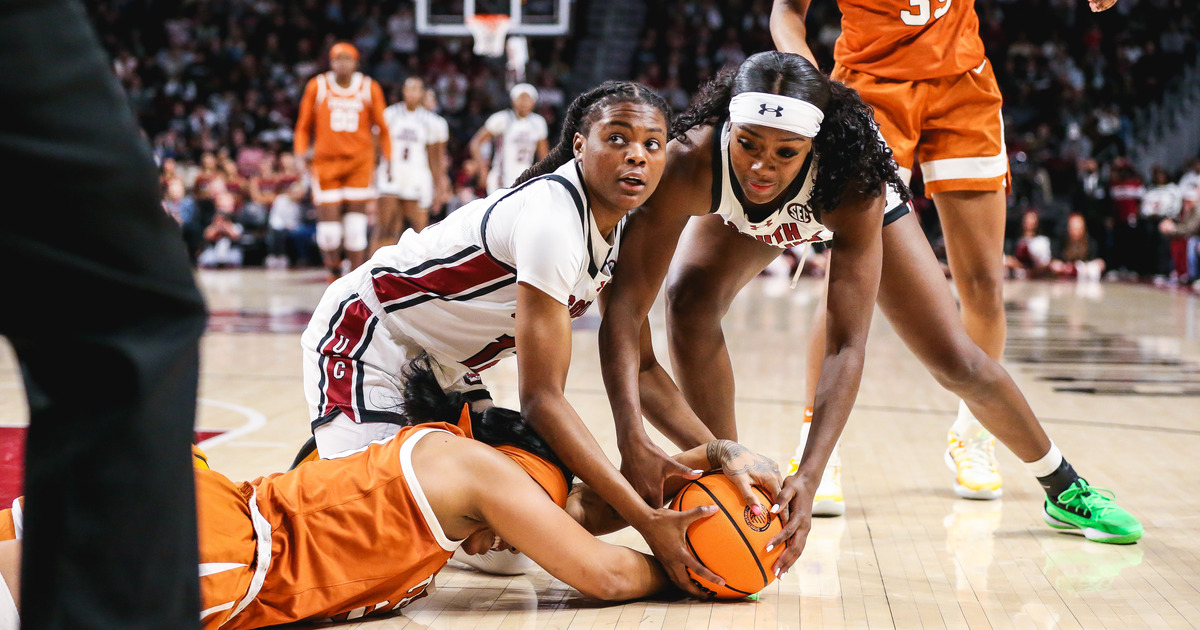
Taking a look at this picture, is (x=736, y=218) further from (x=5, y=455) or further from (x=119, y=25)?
(x=119, y=25)

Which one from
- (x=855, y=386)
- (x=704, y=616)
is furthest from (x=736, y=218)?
(x=704, y=616)

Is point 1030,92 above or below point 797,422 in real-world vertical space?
above

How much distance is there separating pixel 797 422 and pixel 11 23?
12.2ft

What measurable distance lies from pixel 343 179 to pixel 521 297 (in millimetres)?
7826

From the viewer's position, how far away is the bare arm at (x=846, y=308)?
8.09 ft

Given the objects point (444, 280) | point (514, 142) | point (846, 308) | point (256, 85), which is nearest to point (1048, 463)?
point (846, 308)

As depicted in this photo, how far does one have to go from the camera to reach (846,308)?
2.53 metres

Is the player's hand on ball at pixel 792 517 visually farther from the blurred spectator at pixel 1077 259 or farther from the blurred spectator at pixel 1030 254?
the blurred spectator at pixel 1077 259

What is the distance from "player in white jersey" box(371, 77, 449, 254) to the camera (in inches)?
391

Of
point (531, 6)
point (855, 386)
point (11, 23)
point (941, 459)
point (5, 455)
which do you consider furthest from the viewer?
point (531, 6)

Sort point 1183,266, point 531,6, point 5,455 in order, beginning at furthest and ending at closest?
point 531,6 < point 1183,266 < point 5,455

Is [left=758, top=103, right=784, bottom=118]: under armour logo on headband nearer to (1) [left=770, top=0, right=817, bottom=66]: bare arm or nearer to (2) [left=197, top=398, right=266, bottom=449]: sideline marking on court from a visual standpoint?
(1) [left=770, top=0, right=817, bottom=66]: bare arm

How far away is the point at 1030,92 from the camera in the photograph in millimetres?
16609

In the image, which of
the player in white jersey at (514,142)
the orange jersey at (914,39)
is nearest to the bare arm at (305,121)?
the player in white jersey at (514,142)
